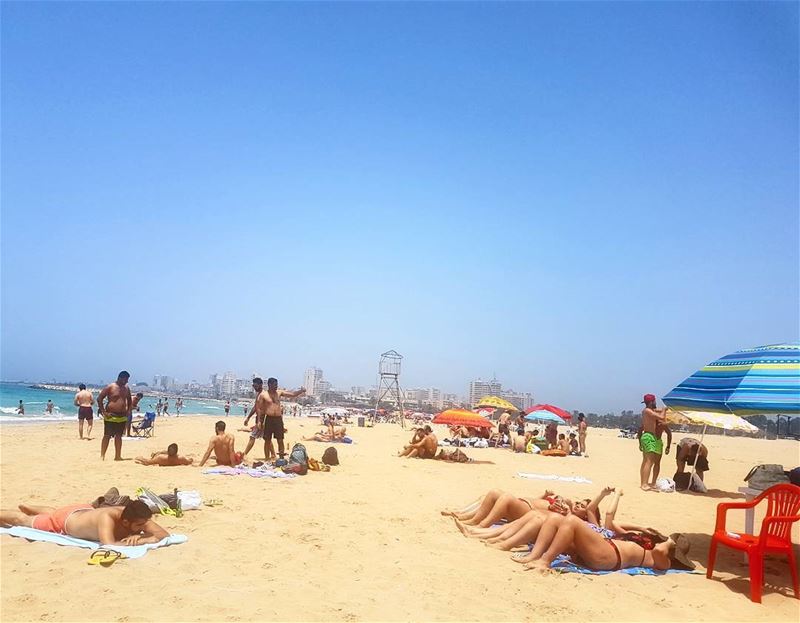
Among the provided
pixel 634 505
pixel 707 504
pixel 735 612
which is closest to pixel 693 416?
pixel 707 504

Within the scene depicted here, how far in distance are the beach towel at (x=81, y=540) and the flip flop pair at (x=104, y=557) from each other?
0.06 metres

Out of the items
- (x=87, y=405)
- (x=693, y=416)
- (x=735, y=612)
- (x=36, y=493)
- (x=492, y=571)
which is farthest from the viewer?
(x=87, y=405)

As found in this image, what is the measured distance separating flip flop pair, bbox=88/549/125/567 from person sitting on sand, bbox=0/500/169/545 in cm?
25

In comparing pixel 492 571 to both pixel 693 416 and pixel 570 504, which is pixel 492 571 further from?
pixel 693 416

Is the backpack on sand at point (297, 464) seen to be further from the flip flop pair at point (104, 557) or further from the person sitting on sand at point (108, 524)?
the flip flop pair at point (104, 557)

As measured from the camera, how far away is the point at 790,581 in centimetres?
512

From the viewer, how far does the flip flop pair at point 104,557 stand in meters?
4.29

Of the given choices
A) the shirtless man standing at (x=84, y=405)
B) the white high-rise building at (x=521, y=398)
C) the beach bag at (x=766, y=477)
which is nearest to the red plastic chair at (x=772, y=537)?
the beach bag at (x=766, y=477)

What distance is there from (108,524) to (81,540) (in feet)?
0.97

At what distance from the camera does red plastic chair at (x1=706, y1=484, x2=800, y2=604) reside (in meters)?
4.57

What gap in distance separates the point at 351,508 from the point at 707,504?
6.17 metres

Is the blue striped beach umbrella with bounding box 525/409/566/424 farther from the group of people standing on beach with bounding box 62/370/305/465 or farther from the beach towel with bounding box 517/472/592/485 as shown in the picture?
the group of people standing on beach with bounding box 62/370/305/465

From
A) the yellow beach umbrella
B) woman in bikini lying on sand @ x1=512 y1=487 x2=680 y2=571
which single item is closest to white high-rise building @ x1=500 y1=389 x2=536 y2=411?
the yellow beach umbrella

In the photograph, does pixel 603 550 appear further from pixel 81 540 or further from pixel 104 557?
pixel 81 540
